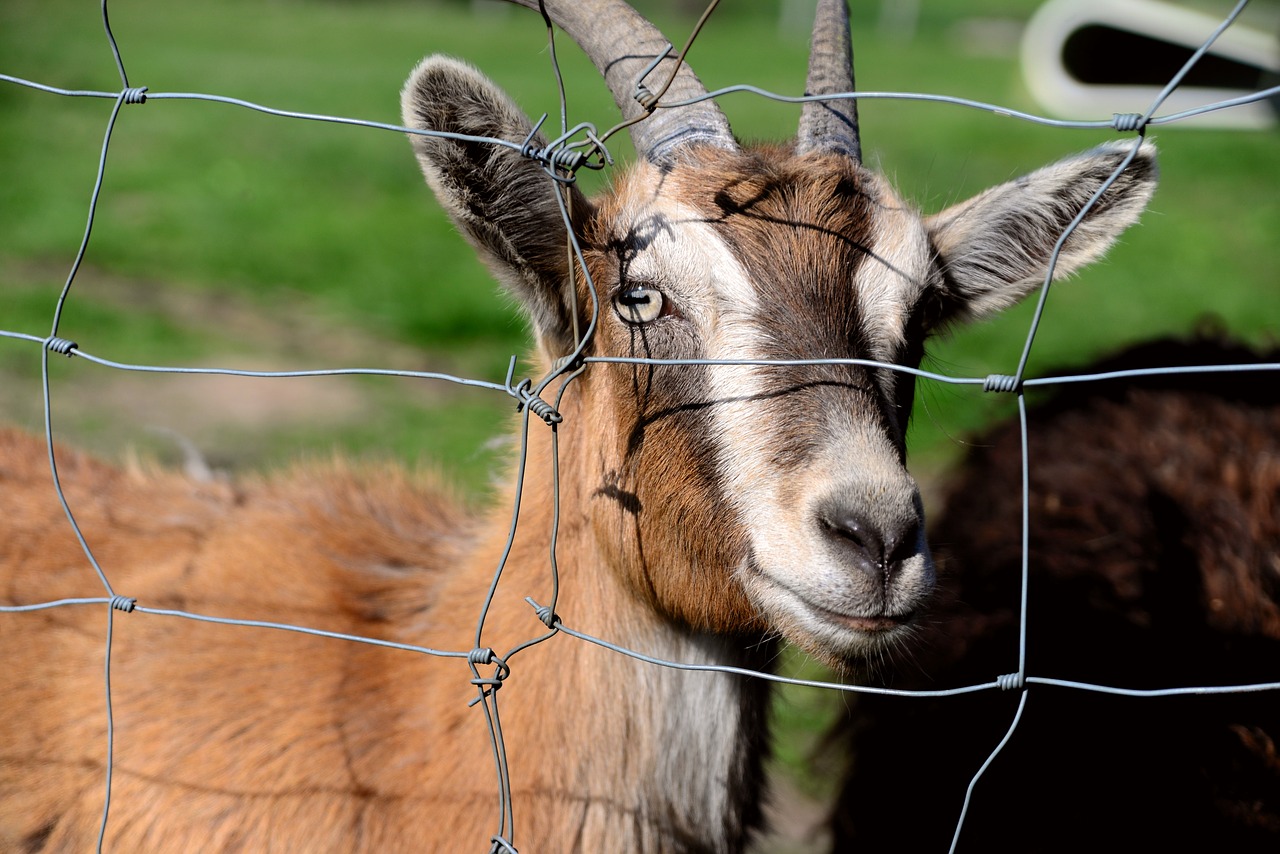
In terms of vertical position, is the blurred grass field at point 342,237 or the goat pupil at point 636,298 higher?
the blurred grass field at point 342,237

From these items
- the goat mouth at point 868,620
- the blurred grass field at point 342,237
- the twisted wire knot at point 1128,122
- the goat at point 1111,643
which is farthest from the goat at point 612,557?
the goat at point 1111,643

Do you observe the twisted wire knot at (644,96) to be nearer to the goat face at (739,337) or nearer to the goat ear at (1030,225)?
the goat face at (739,337)

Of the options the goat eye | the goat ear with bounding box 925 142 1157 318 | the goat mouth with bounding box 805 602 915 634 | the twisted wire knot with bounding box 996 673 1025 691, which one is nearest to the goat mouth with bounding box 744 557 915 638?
the goat mouth with bounding box 805 602 915 634

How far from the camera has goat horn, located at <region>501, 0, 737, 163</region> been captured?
2.71 metres

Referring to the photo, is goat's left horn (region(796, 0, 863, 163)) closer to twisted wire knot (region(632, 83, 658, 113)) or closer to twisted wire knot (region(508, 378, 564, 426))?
twisted wire knot (region(632, 83, 658, 113))

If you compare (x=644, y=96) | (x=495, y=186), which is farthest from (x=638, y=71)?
(x=495, y=186)

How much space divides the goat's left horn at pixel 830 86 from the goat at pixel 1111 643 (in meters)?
1.15

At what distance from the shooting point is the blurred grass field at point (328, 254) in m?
7.55

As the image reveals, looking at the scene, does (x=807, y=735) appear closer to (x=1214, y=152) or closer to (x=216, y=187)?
(x=216, y=187)

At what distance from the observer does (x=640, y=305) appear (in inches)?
105

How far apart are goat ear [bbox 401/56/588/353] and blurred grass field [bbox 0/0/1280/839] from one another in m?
0.59

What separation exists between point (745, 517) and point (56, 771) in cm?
193

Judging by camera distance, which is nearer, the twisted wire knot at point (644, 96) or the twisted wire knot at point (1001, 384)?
the twisted wire knot at point (1001, 384)

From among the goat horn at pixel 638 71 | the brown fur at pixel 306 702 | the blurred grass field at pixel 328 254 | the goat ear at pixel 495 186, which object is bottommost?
the brown fur at pixel 306 702
